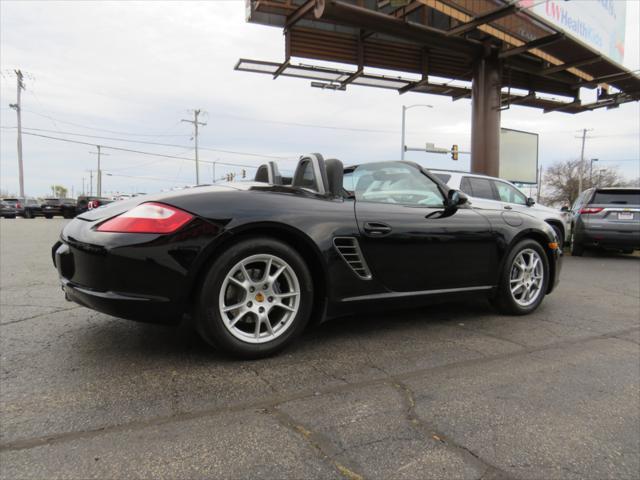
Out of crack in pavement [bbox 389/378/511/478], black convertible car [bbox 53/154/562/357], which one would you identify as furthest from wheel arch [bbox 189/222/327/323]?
crack in pavement [bbox 389/378/511/478]

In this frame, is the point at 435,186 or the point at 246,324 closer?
the point at 246,324

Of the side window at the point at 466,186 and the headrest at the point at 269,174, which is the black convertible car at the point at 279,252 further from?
the side window at the point at 466,186

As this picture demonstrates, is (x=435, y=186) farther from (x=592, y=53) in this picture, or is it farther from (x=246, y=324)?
(x=592, y=53)

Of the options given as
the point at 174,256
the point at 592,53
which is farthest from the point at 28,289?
the point at 592,53

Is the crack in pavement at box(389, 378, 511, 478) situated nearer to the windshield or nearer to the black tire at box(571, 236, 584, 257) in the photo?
the windshield

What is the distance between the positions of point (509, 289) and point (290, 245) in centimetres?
223

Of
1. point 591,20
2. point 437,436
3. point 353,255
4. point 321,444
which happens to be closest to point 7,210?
point 591,20

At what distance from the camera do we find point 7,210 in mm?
32406

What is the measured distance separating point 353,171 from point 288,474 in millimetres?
2639

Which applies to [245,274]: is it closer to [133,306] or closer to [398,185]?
[133,306]

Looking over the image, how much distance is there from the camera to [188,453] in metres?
1.78

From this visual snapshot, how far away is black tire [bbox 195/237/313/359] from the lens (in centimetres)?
256

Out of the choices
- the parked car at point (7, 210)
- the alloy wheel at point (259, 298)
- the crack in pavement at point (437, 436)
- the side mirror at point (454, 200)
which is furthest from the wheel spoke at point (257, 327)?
the parked car at point (7, 210)

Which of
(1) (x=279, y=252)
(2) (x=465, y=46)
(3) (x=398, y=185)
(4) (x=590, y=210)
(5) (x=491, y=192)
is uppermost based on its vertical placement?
(2) (x=465, y=46)
